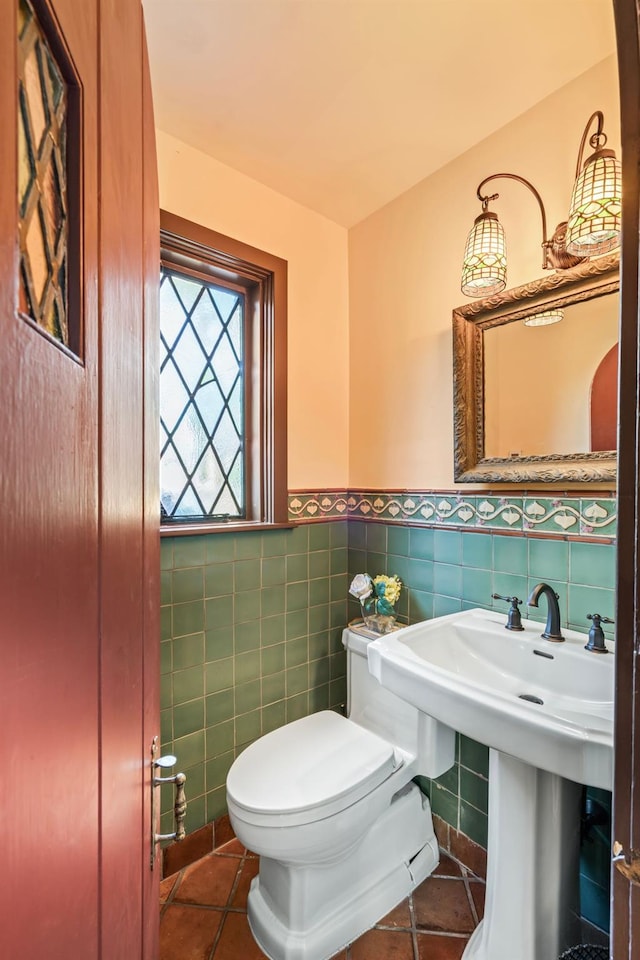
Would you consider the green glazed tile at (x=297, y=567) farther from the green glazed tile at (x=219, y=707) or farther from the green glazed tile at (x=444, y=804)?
the green glazed tile at (x=444, y=804)

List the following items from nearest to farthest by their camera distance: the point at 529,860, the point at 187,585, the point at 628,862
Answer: the point at 628,862
the point at 529,860
the point at 187,585

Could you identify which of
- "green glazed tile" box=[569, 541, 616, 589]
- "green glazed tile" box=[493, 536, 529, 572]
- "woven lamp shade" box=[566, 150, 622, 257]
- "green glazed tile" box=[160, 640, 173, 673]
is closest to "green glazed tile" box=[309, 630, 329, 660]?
"green glazed tile" box=[160, 640, 173, 673]

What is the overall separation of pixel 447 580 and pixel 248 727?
0.97 meters

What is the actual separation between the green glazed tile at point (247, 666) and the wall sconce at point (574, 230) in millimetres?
1566

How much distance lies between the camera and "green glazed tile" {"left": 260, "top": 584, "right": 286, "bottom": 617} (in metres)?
1.70

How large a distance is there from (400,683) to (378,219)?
1.85 m

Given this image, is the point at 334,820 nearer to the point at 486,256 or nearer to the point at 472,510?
the point at 472,510

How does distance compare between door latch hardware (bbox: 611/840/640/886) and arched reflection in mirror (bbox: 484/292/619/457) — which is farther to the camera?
arched reflection in mirror (bbox: 484/292/619/457)

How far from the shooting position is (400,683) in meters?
1.12

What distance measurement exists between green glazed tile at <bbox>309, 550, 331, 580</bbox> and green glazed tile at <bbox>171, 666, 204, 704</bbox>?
0.59 meters

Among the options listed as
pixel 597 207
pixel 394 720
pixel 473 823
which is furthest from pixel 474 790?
pixel 597 207

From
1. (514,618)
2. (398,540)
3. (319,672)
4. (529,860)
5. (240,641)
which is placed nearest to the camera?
(529,860)

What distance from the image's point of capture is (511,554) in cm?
139

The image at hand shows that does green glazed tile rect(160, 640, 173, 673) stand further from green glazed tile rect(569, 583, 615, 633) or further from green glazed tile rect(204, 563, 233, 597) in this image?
green glazed tile rect(569, 583, 615, 633)
